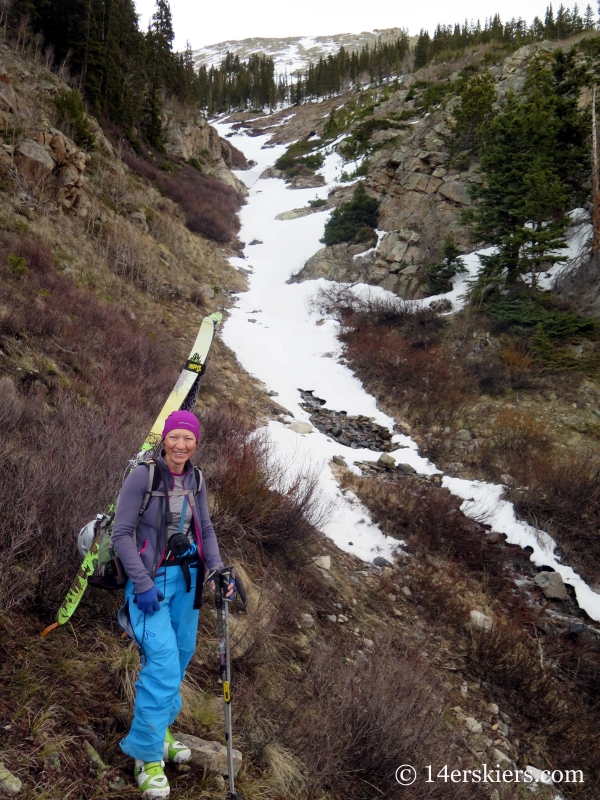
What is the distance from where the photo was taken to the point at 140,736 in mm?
1969

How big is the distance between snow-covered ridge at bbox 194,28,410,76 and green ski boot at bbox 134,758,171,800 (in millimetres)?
126086

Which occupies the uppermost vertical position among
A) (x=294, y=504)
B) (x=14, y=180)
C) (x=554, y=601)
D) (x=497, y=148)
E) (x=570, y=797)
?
(x=497, y=148)

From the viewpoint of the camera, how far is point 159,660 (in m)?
2.05

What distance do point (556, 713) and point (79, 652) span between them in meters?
4.00

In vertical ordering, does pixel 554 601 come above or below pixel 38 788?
below

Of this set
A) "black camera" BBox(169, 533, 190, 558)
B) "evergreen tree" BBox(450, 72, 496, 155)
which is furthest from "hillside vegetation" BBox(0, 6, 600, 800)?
"black camera" BBox(169, 533, 190, 558)

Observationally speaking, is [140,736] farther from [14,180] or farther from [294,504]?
[14,180]

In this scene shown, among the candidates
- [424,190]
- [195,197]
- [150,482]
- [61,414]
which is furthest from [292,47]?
[150,482]

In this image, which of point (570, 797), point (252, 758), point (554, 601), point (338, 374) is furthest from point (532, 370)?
point (252, 758)

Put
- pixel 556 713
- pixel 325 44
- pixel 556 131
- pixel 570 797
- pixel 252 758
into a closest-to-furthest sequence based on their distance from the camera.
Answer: pixel 252 758 → pixel 570 797 → pixel 556 713 → pixel 556 131 → pixel 325 44

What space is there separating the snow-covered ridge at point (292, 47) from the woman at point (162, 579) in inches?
4924

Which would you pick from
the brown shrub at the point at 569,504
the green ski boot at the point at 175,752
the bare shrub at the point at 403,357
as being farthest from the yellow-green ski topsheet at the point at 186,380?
the bare shrub at the point at 403,357

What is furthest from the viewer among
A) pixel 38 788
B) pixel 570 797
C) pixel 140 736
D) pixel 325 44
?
pixel 325 44

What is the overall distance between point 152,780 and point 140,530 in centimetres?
109
